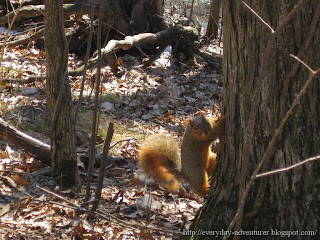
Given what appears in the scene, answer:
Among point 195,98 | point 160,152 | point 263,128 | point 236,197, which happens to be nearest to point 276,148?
point 263,128

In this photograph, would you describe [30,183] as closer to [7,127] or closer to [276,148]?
[7,127]

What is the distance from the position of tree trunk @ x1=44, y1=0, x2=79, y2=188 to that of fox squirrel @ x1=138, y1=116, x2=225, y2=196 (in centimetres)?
70

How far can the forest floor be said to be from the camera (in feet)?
11.3

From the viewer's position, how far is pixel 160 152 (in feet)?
14.7

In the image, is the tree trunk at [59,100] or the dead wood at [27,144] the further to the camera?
the dead wood at [27,144]

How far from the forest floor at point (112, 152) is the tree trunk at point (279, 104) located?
784 millimetres

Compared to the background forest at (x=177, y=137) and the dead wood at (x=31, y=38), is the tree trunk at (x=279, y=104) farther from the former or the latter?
the dead wood at (x=31, y=38)

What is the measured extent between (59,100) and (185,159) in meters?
1.40

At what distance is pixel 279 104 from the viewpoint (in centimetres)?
266

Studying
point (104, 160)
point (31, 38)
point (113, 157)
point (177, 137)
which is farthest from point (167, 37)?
point (104, 160)

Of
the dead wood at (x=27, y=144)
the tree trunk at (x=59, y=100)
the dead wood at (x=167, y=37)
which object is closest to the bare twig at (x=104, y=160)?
the tree trunk at (x=59, y=100)

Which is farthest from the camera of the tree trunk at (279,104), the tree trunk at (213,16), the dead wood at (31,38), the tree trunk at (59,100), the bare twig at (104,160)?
the tree trunk at (213,16)

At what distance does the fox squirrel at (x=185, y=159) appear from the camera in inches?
169

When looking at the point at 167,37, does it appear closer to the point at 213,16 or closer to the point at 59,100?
the point at 213,16
